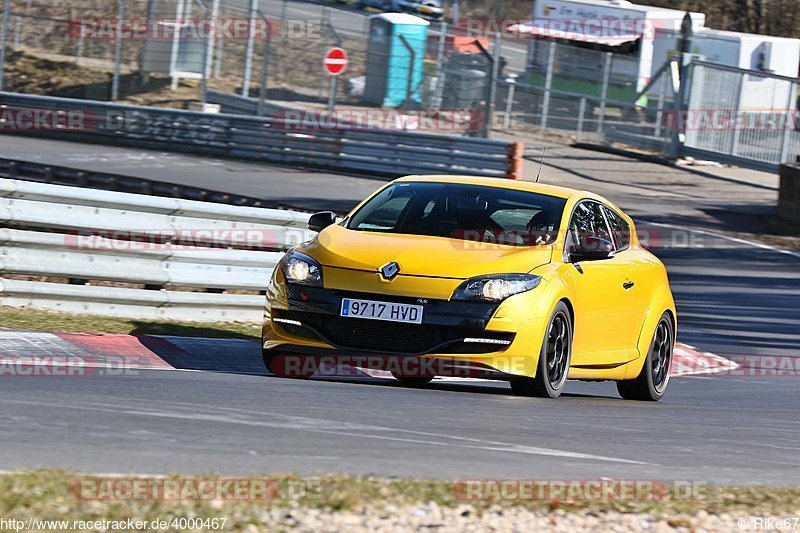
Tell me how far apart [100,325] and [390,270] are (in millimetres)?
3079

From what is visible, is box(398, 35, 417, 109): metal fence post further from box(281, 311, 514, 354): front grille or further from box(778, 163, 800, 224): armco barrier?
box(281, 311, 514, 354): front grille

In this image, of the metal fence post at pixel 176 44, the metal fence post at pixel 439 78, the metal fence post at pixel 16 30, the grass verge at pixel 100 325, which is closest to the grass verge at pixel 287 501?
the grass verge at pixel 100 325

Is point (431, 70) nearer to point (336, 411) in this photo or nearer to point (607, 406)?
point (607, 406)

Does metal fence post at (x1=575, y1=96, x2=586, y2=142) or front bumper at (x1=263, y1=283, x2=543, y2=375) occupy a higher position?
metal fence post at (x1=575, y1=96, x2=586, y2=142)

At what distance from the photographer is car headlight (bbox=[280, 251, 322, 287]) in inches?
333

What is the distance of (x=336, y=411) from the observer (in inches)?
285

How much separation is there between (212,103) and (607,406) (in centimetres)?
2559

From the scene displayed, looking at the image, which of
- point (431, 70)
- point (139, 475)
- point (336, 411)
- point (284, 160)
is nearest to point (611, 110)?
point (431, 70)

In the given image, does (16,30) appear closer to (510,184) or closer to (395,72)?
(395,72)

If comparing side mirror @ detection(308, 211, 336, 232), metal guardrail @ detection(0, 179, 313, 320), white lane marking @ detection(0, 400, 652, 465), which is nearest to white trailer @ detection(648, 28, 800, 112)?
metal guardrail @ detection(0, 179, 313, 320)

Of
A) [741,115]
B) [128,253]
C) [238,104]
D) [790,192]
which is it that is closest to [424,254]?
[128,253]

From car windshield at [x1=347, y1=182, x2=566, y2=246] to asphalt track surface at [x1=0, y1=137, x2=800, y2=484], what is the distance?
106cm

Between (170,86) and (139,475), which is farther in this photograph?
(170,86)

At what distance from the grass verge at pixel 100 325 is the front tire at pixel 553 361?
3.12m
